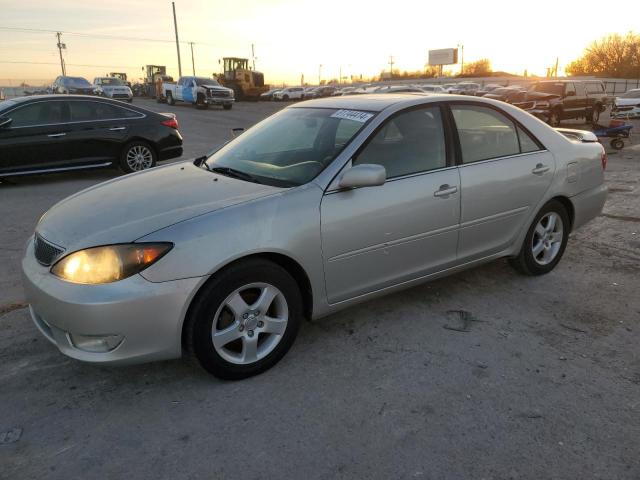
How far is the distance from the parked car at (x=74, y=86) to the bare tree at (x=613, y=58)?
205ft

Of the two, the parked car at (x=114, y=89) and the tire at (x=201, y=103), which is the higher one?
the parked car at (x=114, y=89)

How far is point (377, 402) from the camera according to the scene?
268 cm

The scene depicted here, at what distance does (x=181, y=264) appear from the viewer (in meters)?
2.56

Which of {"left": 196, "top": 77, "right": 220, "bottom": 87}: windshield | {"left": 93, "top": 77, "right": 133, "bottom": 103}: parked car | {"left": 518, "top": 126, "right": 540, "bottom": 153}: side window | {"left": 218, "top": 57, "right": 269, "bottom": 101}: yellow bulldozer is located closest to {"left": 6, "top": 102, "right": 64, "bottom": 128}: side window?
{"left": 518, "top": 126, "right": 540, "bottom": 153}: side window

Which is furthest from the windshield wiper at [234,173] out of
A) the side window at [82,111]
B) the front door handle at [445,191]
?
the side window at [82,111]

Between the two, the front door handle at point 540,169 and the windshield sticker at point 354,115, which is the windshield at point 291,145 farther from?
the front door handle at point 540,169

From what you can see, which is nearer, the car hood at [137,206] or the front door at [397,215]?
the car hood at [137,206]

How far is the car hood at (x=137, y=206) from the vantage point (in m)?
2.69

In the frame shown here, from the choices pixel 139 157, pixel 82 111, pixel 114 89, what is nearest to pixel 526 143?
pixel 139 157

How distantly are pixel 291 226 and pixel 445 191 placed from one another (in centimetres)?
123

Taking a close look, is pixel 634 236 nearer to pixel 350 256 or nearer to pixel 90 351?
pixel 350 256

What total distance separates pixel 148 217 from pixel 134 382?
3.12 ft

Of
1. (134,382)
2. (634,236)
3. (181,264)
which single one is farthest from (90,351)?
(634,236)

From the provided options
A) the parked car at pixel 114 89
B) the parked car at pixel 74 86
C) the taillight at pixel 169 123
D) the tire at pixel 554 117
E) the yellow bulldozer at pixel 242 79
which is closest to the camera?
the taillight at pixel 169 123
